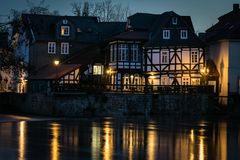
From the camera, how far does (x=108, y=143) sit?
32875mm

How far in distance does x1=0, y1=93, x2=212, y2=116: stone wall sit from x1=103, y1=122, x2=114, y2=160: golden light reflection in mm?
15600

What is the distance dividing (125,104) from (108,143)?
27172mm

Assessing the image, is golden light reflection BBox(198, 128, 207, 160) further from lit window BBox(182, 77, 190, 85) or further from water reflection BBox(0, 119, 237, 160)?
lit window BBox(182, 77, 190, 85)

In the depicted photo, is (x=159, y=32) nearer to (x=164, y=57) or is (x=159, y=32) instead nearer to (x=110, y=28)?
(x=164, y=57)

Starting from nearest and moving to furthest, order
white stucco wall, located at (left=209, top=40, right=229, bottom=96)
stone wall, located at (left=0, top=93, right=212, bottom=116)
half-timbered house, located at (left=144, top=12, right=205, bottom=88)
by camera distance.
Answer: stone wall, located at (left=0, top=93, right=212, bottom=116) < white stucco wall, located at (left=209, top=40, right=229, bottom=96) < half-timbered house, located at (left=144, top=12, right=205, bottom=88)

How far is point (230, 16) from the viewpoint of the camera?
76.5 meters

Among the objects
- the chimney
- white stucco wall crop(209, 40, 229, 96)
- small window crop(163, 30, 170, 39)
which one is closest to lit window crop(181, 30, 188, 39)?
small window crop(163, 30, 170, 39)

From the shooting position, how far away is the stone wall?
197 ft

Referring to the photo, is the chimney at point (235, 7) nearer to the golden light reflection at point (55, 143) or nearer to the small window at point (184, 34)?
the small window at point (184, 34)

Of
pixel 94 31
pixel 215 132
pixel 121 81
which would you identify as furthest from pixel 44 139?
pixel 94 31

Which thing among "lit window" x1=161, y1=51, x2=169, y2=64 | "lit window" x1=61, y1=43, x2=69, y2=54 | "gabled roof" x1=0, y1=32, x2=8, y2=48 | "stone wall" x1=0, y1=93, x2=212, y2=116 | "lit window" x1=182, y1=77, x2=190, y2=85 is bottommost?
"stone wall" x1=0, y1=93, x2=212, y2=116

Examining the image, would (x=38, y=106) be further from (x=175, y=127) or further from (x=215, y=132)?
(x=215, y=132)

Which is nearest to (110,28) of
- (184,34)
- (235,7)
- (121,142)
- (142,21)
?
(142,21)

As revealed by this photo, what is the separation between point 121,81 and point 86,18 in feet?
55.0
